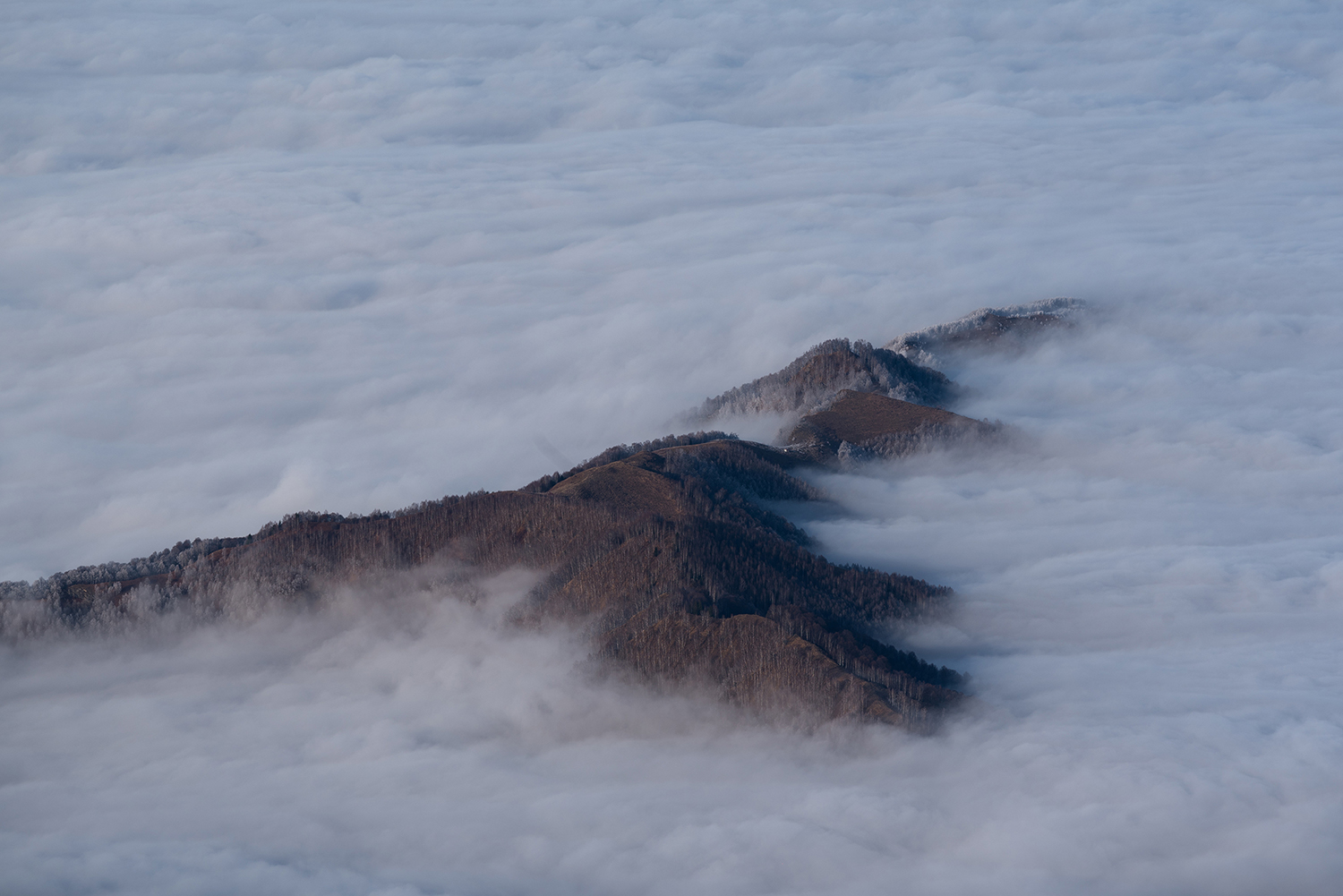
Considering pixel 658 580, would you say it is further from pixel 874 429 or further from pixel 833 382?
pixel 833 382

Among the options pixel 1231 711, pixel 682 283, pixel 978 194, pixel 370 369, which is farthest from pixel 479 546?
pixel 978 194

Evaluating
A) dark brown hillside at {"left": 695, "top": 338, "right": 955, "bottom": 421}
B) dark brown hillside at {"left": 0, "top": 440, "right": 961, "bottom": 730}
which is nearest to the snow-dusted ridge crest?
dark brown hillside at {"left": 695, "top": 338, "right": 955, "bottom": 421}

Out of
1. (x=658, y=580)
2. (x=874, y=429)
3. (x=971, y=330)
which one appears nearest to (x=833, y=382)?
(x=874, y=429)

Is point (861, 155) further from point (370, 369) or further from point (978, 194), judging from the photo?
point (370, 369)

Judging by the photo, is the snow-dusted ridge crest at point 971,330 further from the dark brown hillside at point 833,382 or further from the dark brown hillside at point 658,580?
the dark brown hillside at point 658,580

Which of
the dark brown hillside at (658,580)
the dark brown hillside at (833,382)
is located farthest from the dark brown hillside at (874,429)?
the dark brown hillside at (658,580)

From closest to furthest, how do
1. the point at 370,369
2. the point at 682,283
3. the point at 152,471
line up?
the point at 152,471
the point at 370,369
the point at 682,283

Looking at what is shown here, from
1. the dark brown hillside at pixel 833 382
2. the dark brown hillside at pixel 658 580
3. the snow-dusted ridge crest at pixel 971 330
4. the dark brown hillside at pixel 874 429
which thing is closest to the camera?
the dark brown hillside at pixel 658 580

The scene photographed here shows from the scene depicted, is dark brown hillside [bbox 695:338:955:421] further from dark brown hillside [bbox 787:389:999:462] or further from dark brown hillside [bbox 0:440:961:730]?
dark brown hillside [bbox 0:440:961:730]
